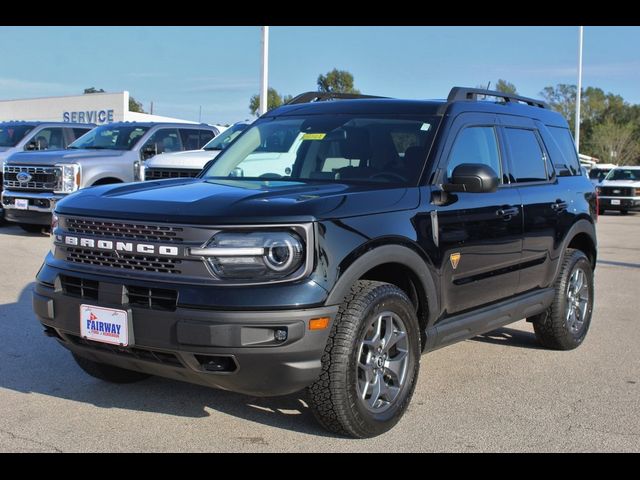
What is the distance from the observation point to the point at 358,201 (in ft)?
13.3

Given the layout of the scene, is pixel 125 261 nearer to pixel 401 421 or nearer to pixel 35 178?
pixel 401 421

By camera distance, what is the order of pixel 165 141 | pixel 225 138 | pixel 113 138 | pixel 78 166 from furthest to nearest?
pixel 165 141 → pixel 113 138 → pixel 225 138 → pixel 78 166

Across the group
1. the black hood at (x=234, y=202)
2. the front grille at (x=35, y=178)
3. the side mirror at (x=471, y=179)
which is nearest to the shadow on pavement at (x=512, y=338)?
the side mirror at (x=471, y=179)

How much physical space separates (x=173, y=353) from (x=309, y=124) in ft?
7.47

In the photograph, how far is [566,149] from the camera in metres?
6.52

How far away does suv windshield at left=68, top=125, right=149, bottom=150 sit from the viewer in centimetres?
1376

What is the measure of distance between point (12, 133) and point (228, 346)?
1389cm

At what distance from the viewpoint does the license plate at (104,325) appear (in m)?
3.78

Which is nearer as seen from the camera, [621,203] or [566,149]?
[566,149]

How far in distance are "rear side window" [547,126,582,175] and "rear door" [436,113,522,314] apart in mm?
1181

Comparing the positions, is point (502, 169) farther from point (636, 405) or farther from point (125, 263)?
point (125, 263)

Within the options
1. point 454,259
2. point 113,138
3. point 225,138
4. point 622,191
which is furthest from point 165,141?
point 622,191

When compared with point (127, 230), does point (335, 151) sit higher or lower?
higher
